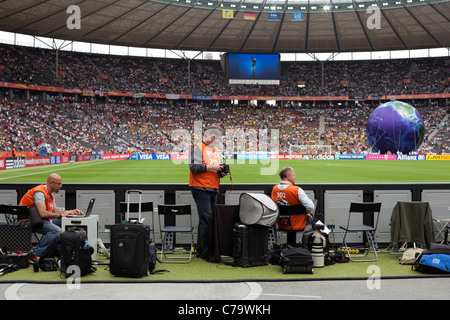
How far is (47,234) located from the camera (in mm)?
7754

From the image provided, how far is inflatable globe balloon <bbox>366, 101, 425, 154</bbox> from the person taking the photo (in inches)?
1581

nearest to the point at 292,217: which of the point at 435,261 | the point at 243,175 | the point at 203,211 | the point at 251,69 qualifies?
the point at 203,211

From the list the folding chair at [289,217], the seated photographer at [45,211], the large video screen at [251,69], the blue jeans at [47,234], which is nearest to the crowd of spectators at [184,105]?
the large video screen at [251,69]

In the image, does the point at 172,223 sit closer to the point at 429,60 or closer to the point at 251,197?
the point at 251,197

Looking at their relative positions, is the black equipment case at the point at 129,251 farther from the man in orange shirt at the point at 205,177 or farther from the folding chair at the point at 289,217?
the folding chair at the point at 289,217

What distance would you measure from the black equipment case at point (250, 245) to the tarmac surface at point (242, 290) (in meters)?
1.18

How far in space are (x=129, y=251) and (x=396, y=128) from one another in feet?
126

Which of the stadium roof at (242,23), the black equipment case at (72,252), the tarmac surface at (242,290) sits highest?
the stadium roof at (242,23)

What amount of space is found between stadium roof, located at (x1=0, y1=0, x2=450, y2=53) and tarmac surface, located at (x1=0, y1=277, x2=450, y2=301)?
151ft

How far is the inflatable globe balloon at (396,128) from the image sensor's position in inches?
1581

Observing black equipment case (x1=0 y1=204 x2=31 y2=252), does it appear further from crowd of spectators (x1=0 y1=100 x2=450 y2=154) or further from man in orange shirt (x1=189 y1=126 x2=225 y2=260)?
crowd of spectators (x1=0 y1=100 x2=450 y2=154)
